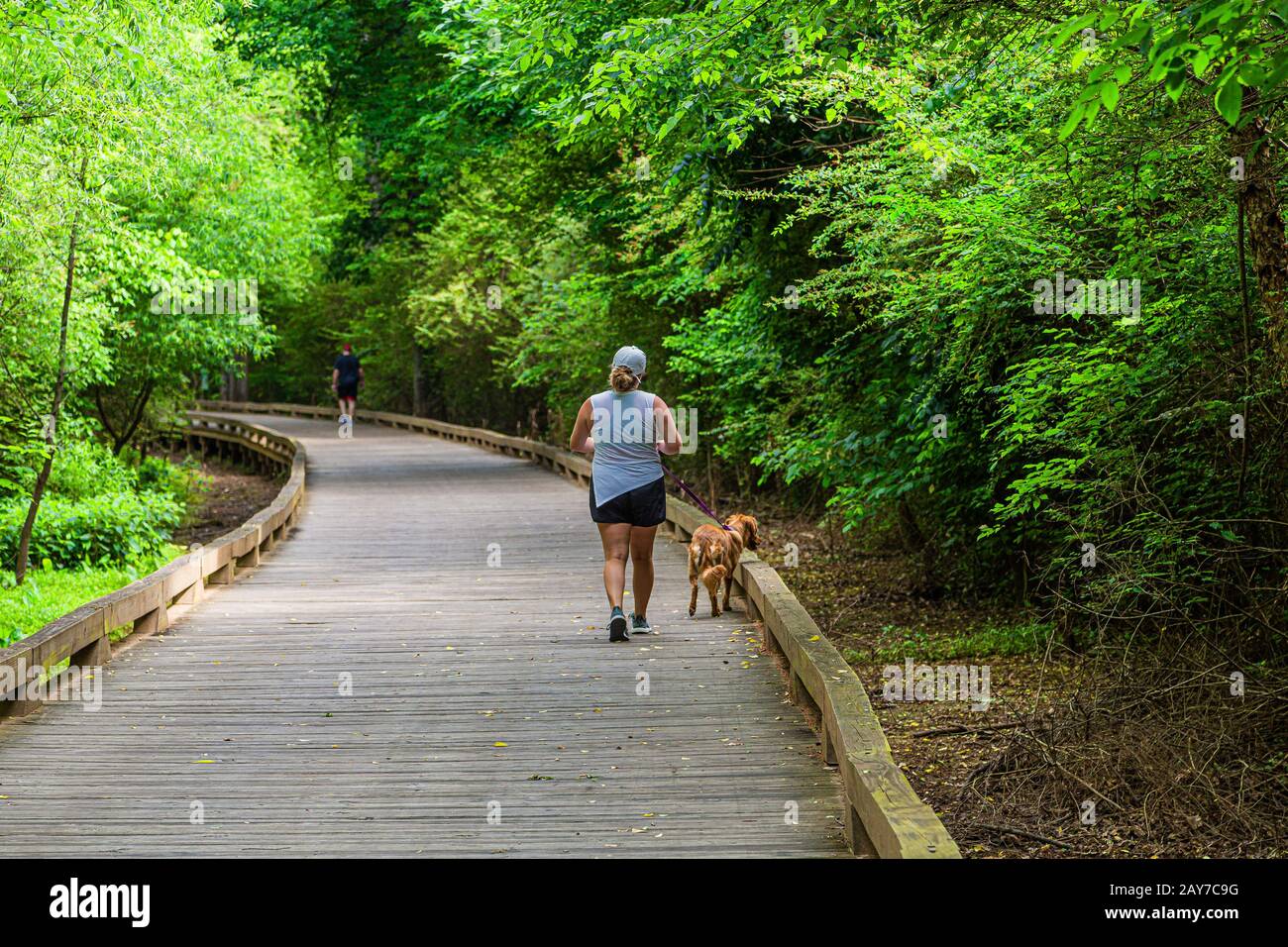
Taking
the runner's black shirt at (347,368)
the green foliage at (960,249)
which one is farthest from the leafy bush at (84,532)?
the runner's black shirt at (347,368)

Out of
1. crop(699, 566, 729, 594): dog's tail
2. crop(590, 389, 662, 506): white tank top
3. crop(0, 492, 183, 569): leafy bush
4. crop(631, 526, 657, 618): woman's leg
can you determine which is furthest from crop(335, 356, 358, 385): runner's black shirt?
crop(590, 389, 662, 506): white tank top

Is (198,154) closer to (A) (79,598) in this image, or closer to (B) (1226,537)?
(A) (79,598)

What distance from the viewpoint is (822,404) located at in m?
13.0

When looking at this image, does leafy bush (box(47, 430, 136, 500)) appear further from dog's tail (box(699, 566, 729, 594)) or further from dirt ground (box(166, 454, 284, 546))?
dog's tail (box(699, 566, 729, 594))

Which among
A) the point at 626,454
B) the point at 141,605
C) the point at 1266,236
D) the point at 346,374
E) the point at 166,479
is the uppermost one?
the point at 346,374

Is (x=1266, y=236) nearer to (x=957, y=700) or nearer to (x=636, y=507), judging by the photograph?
(x=957, y=700)

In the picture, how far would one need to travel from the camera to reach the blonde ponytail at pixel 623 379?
9406 mm

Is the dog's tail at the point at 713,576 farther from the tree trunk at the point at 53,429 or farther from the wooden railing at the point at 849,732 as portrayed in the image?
the tree trunk at the point at 53,429

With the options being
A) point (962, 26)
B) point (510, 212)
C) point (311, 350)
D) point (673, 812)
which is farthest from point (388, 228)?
point (673, 812)

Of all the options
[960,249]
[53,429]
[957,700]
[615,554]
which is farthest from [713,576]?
[53,429]

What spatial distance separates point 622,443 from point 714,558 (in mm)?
1654

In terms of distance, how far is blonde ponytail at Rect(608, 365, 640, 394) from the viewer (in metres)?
9.41

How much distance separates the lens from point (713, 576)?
10.8 meters

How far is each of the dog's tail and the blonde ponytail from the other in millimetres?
1867
